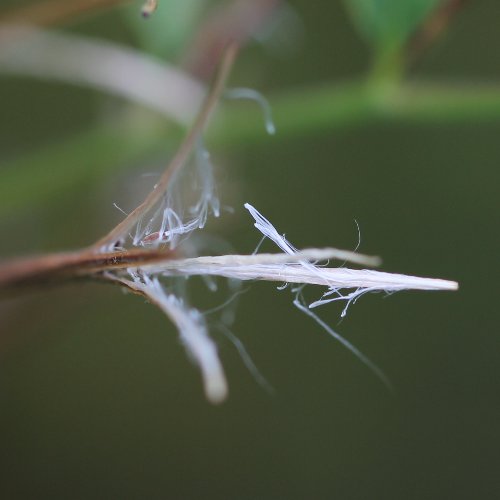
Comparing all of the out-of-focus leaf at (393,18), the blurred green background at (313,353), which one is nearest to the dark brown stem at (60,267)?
the out-of-focus leaf at (393,18)

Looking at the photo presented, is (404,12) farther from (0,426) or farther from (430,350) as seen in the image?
(0,426)

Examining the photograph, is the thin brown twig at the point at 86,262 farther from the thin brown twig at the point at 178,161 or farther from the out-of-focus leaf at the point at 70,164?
the out-of-focus leaf at the point at 70,164

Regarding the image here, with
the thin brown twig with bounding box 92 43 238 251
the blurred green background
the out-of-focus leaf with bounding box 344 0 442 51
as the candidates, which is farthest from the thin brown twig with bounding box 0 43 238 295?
the blurred green background

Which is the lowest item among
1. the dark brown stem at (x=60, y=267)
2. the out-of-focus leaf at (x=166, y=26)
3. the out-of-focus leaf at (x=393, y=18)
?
the dark brown stem at (x=60, y=267)

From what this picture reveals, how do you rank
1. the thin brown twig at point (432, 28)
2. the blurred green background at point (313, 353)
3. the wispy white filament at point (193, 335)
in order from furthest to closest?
the blurred green background at point (313, 353)
the thin brown twig at point (432, 28)
the wispy white filament at point (193, 335)

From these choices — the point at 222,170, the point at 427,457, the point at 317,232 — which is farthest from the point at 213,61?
the point at 427,457

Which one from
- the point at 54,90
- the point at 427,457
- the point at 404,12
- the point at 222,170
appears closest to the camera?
the point at 404,12
